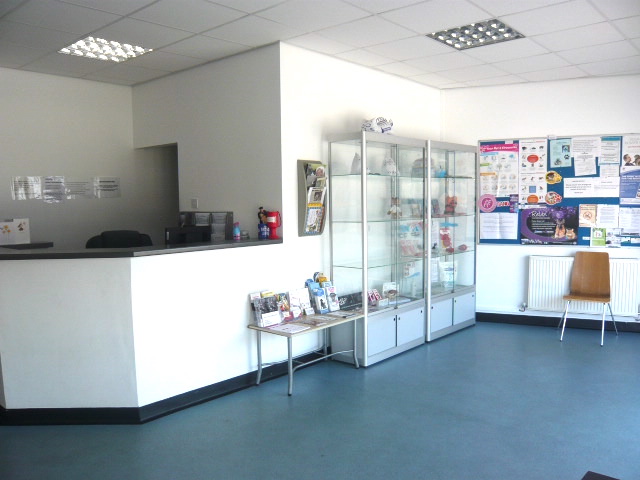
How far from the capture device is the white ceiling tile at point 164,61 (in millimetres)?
4965

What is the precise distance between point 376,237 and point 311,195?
837mm

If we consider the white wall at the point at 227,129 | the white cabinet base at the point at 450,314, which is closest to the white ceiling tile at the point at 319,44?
the white wall at the point at 227,129

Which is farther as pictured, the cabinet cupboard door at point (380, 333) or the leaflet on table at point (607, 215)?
the leaflet on table at point (607, 215)

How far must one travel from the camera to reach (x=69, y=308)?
371cm

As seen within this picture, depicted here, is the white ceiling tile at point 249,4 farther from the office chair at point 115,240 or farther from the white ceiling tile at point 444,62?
the office chair at point 115,240

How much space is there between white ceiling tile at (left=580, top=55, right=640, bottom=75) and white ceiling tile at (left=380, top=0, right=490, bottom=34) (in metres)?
2.13

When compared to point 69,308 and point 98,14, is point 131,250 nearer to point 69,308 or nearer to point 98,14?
point 69,308

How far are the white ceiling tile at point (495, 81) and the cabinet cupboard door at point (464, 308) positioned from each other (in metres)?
2.60

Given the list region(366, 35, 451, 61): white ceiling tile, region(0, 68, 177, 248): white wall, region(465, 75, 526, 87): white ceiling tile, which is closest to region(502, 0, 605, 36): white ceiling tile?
region(366, 35, 451, 61): white ceiling tile

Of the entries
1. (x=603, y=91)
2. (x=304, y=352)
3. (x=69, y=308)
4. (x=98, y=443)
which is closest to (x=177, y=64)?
(x=69, y=308)

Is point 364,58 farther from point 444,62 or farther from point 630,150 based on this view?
point 630,150

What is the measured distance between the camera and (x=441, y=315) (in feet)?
19.3

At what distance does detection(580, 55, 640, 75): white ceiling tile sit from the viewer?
5.35 m

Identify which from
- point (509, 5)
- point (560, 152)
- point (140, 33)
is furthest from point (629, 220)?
point (140, 33)
